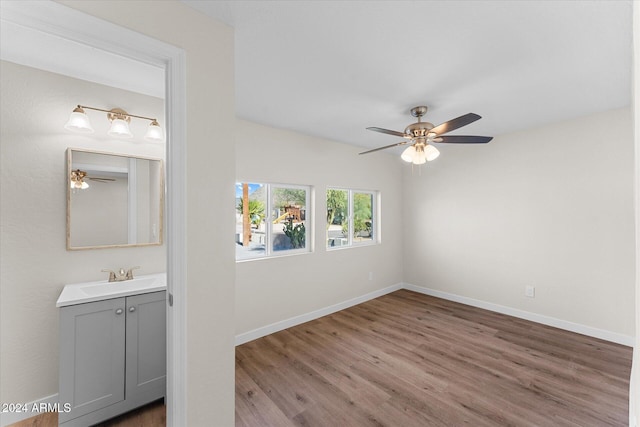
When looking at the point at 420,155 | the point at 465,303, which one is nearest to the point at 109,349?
the point at 420,155

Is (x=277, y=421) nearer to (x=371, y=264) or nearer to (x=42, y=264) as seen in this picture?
(x=42, y=264)

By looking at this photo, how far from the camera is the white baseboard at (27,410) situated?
Result: 169 centimetres

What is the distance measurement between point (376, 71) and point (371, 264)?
9.78 feet

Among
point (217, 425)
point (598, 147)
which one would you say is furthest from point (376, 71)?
point (598, 147)

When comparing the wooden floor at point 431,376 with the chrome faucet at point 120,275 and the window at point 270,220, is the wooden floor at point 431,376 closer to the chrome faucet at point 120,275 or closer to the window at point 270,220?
the window at point 270,220

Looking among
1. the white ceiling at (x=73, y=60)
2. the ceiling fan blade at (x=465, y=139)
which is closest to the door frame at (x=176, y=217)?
the white ceiling at (x=73, y=60)

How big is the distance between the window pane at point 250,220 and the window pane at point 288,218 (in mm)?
132

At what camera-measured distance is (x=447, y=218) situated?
4098mm

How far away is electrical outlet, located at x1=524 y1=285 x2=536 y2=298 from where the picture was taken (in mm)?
3277

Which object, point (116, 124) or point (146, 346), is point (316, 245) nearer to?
point (146, 346)

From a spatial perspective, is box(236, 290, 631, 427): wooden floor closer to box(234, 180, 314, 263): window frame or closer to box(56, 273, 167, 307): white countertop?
box(234, 180, 314, 263): window frame

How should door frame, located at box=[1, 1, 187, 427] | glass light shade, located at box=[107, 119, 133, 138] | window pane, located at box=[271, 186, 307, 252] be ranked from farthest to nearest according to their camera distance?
window pane, located at box=[271, 186, 307, 252] → glass light shade, located at box=[107, 119, 133, 138] → door frame, located at box=[1, 1, 187, 427]

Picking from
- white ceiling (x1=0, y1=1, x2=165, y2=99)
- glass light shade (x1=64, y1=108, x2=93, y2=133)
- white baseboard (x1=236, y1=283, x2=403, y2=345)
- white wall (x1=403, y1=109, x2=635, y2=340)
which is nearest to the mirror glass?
glass light shade (x1=64, y1=108, x2=93, y2=133)

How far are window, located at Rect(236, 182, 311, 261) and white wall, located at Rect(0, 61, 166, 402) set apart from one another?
1.36 m
